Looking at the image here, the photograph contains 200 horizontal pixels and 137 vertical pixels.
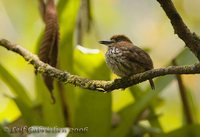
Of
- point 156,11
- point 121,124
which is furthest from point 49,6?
point 156,11

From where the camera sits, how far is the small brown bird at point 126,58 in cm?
133

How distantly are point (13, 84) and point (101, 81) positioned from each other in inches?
23.7

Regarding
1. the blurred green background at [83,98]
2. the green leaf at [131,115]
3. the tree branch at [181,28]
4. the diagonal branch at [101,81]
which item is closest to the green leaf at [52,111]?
the blurred green background at [83,98]

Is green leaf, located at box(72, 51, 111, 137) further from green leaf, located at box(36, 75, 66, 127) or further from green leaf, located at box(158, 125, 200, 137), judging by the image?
green leaf, located at box(158, 125, 200, 137)

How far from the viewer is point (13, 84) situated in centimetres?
178

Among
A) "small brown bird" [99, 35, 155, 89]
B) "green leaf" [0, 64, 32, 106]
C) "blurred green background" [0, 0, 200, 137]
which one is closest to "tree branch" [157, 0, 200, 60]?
"small brown bird" [99, 35, 155, 89]

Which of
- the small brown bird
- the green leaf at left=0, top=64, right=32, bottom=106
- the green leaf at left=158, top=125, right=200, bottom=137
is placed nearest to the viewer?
the small brown bird

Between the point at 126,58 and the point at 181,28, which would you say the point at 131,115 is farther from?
the point at 181,28

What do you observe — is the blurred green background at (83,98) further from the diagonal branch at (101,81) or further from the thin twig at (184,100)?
the diagonal branch at (101,81)

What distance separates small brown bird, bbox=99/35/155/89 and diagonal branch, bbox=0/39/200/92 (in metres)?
0.08

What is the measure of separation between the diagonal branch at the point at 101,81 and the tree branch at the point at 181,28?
0.13 feet

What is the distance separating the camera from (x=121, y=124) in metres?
1.70

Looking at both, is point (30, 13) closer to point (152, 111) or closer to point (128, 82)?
point (152, 111)

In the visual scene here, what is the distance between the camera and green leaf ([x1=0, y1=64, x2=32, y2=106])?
1.71 m
